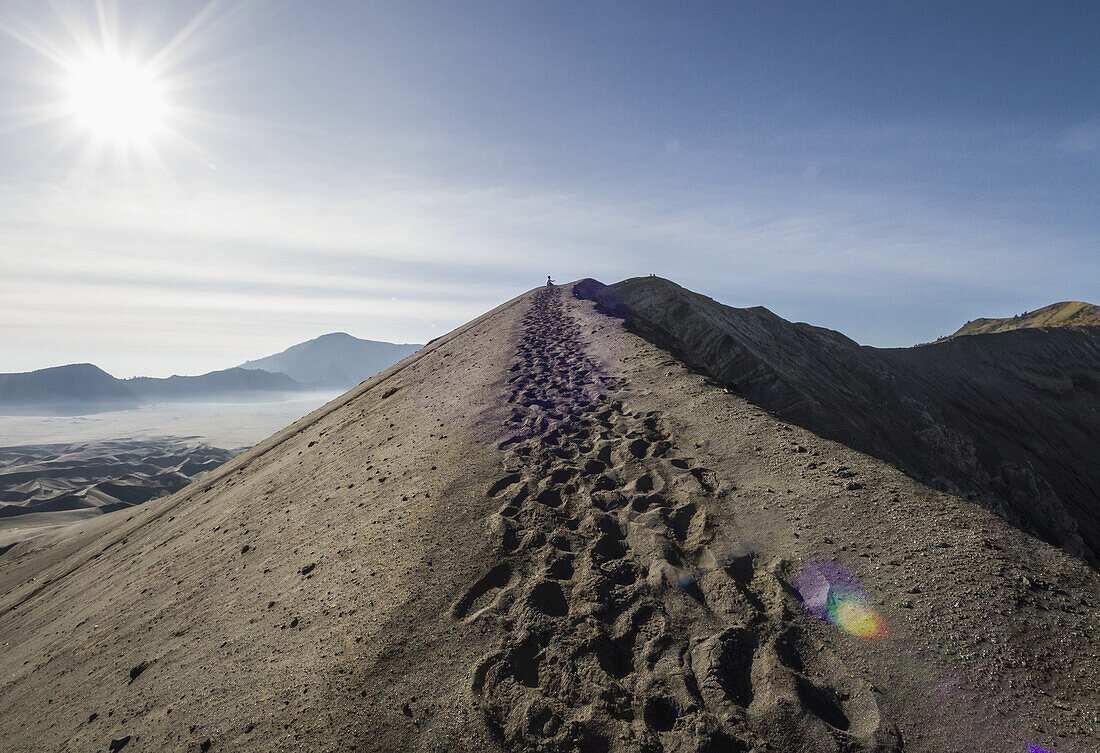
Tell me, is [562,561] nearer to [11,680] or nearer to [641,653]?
[641,653]

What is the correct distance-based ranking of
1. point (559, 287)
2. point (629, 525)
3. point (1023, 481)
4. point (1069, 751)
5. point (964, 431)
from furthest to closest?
point (559, 287) < point (964, 431) < point (1023, 481) < point (629, 525) < point (1069, 751)

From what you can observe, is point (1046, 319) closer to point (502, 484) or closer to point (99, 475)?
point (502, 484)

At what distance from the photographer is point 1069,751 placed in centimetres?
362

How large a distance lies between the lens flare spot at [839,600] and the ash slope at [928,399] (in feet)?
19.9

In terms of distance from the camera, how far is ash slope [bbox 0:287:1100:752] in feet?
14.1

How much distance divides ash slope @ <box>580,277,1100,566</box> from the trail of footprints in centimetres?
531

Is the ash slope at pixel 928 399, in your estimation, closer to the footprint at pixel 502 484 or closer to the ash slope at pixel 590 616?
the ash slope at pixel 590 616

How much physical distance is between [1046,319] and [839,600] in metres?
97.0

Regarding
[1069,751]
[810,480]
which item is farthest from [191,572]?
[1069,751]

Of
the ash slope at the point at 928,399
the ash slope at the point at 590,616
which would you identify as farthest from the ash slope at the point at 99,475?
the ash slope at the point at 928,399

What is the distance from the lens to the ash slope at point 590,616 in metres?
4.29

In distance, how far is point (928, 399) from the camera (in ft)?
88.9

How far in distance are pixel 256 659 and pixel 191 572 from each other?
17.6 feet

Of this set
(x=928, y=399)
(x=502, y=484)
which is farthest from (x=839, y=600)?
(x=928, y=399)
